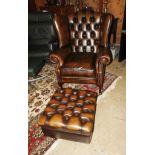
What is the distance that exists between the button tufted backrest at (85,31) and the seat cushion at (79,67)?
33 centimetres

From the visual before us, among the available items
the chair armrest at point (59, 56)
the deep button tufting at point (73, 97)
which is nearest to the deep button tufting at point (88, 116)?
the deep button tufting at point (73, 97)

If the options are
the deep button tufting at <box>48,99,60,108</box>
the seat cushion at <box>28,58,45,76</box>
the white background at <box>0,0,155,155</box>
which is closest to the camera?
the white background at <box>0,0,155,155</box>

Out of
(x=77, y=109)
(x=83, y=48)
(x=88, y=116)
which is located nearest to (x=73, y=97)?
(x=77, y=109)

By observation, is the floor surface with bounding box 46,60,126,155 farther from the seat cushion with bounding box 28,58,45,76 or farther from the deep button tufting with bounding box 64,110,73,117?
the seat cushion with bounding box 28,58,45,76

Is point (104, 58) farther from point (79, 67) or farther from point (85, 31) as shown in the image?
point (85, 31)

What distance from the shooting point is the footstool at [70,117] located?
60.7 inches

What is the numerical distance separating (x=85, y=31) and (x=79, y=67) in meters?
0.71

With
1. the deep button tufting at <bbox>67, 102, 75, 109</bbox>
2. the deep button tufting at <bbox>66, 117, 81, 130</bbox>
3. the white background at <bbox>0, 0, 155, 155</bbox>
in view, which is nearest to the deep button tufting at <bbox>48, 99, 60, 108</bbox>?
the deep button tufting at <bbox>67, 102, 75, 109</bbox>

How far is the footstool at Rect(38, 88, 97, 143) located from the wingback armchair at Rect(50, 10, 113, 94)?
637mm

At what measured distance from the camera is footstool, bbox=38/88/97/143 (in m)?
1.54
